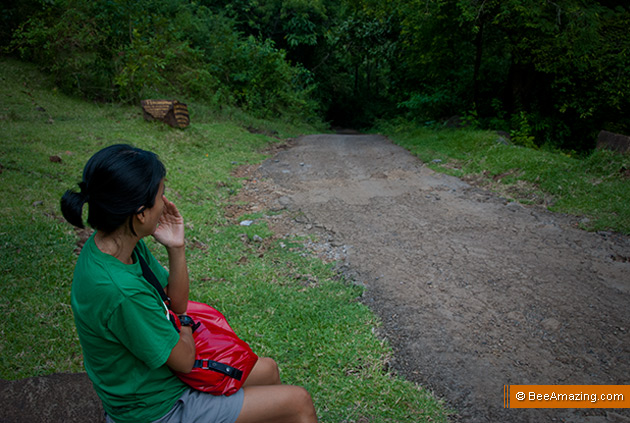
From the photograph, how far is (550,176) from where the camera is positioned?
6523mm

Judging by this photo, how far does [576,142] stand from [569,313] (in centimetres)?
879

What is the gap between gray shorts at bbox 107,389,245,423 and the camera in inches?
62.2

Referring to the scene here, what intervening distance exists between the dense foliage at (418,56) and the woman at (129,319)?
29.9 ft

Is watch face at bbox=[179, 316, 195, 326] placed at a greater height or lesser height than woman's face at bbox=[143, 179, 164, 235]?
lesser

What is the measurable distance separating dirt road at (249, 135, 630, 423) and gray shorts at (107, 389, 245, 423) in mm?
1450

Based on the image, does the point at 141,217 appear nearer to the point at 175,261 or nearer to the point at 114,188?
the point at 114,188

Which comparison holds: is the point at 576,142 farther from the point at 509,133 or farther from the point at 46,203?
the point at 46,203

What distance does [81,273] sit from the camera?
1.48 metres

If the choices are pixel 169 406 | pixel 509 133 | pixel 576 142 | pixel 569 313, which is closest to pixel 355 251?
pixel 569 313

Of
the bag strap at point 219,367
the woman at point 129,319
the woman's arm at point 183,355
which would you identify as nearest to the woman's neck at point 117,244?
the woman at point 129,319

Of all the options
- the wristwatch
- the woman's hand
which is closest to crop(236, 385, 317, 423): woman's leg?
the wristwatch

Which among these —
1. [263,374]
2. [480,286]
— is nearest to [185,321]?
[263,374]

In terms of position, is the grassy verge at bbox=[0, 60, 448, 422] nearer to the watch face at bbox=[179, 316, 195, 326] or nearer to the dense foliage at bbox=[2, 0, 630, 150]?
the watch face at bbox=[179, 316, 195, 326]

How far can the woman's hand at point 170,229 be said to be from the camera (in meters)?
1.93
